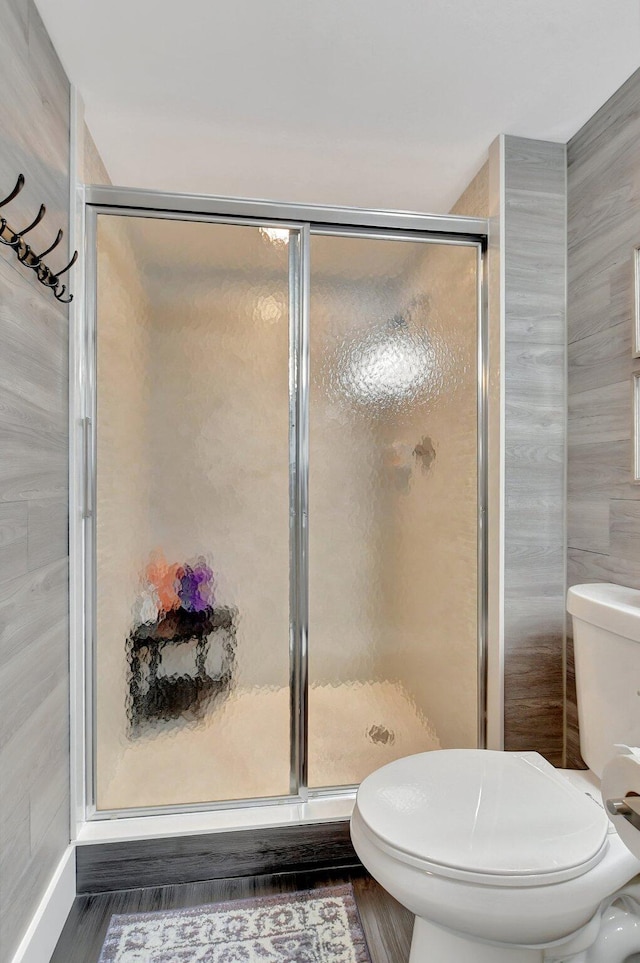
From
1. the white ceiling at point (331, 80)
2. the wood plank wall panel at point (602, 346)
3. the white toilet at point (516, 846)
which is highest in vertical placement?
the white ceiling at point (331, 80)

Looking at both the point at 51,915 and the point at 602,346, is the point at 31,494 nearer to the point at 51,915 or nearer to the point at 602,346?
the point at 51,915

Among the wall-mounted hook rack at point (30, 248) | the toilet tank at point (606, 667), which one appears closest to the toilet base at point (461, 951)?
the toilet tank at point (606, 667)


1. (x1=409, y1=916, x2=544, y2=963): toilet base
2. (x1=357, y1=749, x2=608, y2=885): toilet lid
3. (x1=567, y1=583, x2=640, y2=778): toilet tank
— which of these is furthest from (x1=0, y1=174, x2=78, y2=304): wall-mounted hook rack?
(x1=409, y1=916, x2=544, y2=963): toilet base

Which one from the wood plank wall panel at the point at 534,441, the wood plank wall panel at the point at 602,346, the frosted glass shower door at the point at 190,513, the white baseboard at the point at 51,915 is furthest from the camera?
the wood plank wall panel at the point at 534,441

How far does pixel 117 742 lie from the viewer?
5.76 feet

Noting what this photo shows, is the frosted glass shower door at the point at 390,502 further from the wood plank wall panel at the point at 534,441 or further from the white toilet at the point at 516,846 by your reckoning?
the white toilet at the point at 516,846

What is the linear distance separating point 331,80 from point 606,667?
1698 mm

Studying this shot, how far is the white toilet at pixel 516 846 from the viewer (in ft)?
3.35

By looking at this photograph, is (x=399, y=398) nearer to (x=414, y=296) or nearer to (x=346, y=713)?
(x=414, y=296)

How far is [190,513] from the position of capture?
1.80 metres

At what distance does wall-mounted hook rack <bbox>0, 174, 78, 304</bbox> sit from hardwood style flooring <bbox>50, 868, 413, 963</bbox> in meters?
1.61

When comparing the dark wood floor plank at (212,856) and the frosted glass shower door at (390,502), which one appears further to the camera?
the frosted glass shower door at (390,502)

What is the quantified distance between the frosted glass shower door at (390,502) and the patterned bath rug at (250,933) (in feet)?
1.16

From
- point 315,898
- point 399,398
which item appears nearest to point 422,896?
point 315,898
